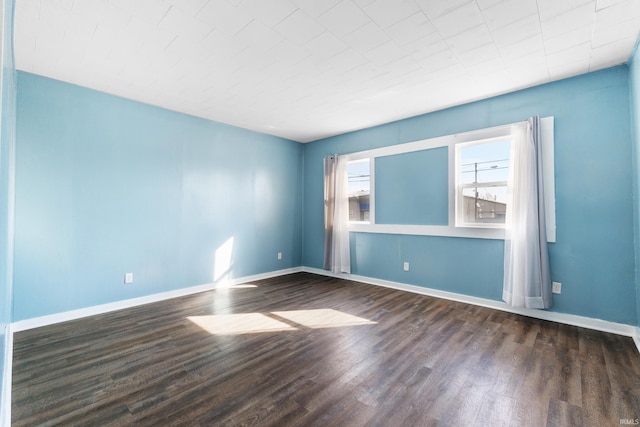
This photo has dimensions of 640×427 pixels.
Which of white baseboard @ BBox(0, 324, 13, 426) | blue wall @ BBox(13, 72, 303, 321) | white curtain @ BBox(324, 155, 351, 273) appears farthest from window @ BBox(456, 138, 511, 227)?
white baseboard @ BBox(0, 324, 13, 426)

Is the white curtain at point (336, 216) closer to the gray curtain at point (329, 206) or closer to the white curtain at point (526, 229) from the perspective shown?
the gray curtain at point (329, 206)

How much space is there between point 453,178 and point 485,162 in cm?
42

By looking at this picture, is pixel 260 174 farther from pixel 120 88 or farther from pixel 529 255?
pixel 529 255

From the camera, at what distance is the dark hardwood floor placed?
1.60 m

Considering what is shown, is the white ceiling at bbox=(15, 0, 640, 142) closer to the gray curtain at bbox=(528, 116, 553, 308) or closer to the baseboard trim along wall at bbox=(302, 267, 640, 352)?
the gray curtain at bbox=(528, 116, 553, 308)

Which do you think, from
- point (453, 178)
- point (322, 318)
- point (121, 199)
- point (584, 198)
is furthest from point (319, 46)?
point (584, 198)

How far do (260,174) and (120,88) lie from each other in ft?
7.53

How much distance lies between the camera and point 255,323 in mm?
2912

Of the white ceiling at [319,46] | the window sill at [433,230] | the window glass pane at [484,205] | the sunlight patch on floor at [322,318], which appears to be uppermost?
the white ceiling at [319,46]

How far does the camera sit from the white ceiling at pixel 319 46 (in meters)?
1.95

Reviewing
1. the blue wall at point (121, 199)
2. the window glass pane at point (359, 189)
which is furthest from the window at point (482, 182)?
the blue wall at point (121, 199)

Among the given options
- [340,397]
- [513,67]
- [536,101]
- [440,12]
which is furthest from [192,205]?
[536,101]

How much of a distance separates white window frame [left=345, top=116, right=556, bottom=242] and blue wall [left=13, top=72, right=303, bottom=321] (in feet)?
6.35

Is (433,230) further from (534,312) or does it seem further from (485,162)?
(534,312)
